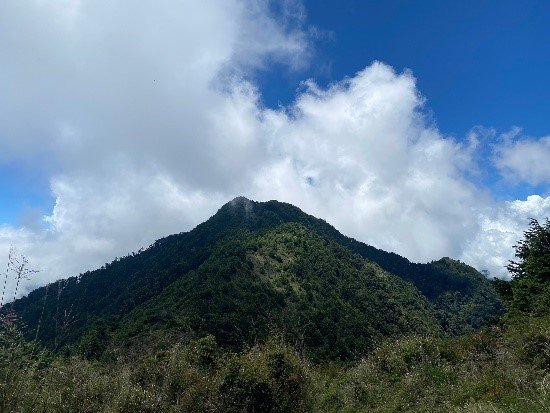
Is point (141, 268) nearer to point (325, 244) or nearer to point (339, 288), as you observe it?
point (325, 244)

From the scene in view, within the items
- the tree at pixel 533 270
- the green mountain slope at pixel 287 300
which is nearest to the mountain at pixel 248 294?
the green mountain slope at pixel 287 300

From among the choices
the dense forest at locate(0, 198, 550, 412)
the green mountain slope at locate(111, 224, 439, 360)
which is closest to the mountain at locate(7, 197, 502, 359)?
the green mountain slope at locate(111, 224, 439, 360)

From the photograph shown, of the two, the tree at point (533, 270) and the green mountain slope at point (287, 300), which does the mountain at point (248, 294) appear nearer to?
the green mountain slope at point (287, 300)

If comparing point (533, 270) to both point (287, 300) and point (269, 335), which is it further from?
point (287, 300)

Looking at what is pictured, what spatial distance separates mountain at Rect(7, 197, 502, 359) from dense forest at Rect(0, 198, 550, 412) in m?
0.55

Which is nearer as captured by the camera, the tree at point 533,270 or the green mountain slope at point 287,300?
the tree at point 533,270

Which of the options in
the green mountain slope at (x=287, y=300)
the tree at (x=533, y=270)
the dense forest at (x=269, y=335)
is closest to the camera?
the dense forest at (x=269, y=335)

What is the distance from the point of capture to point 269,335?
15805 millimetres

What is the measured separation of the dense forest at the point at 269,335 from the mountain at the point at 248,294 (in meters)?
0.55

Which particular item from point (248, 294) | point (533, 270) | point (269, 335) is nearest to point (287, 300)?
point (248, 294)

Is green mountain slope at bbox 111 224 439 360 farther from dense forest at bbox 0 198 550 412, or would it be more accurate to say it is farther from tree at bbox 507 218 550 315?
tree at bbox 507 218 550 315

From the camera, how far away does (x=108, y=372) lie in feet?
43.7

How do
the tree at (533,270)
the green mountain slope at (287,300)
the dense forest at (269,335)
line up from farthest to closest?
the green mountain slope at (287,300), the tree at (533,270), the dense forest at (269,335)

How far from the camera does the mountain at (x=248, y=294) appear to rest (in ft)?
251
